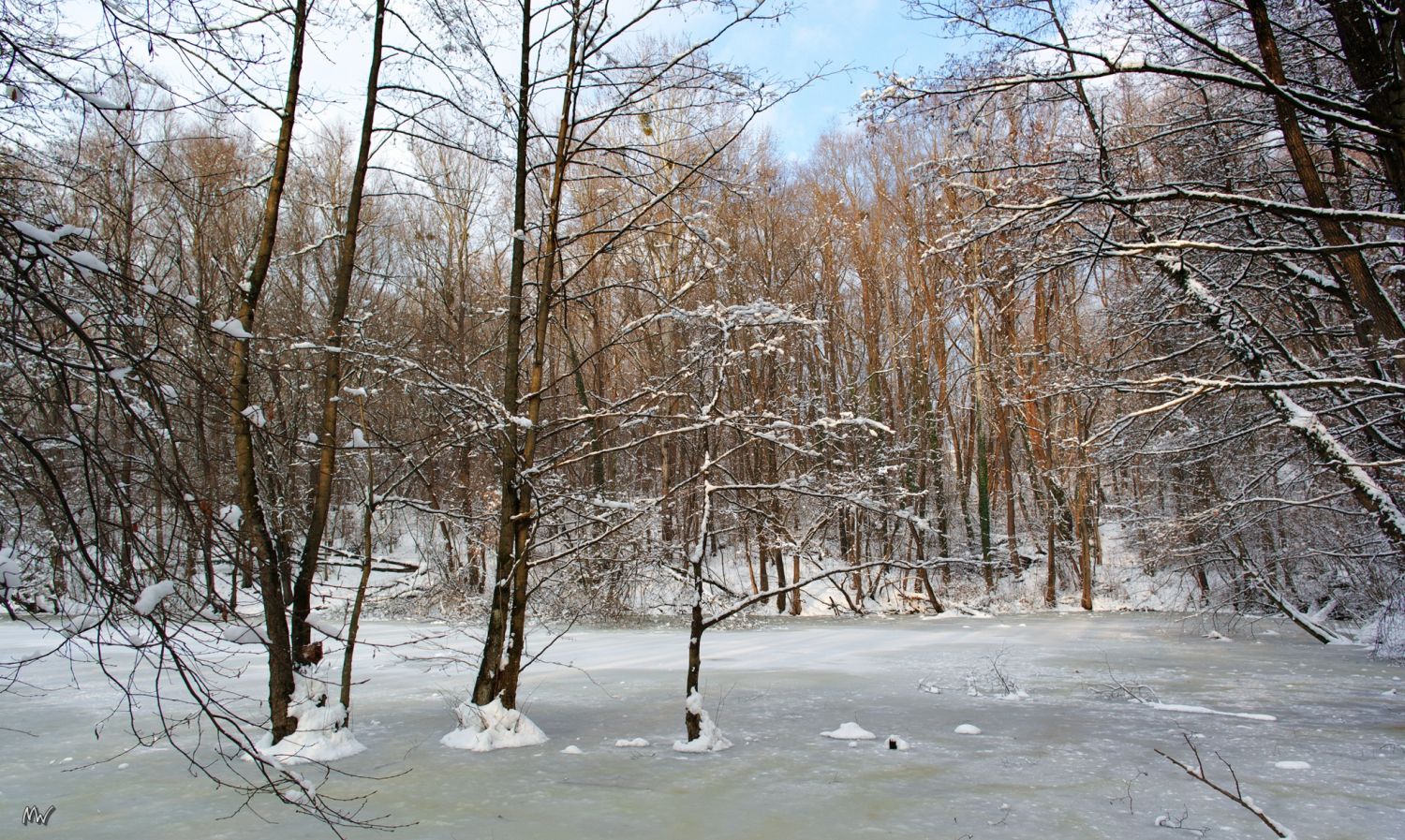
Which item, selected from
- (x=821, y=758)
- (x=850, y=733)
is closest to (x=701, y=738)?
(x=821, y=758)

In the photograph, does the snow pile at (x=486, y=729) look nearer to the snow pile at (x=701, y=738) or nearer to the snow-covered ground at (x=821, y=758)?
the snow-covered ground at (x=821, y=758)

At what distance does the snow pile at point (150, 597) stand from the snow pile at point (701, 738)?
15.0 feet

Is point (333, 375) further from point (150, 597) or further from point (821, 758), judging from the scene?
point (821, 758)

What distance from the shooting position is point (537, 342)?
6.49m

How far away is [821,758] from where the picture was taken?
623cm

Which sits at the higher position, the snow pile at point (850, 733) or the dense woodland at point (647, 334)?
the dense woodland at point (647, 334)

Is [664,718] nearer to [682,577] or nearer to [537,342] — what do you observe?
[682,577]

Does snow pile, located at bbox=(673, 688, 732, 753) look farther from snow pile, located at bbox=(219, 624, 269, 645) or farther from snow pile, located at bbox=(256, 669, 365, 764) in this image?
snow pile, located at bbox=(219, 624, 269, 645)

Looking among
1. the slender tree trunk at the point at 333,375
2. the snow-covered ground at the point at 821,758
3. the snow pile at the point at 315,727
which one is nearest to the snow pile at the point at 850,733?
the snow-covered ground at the point at 821,758

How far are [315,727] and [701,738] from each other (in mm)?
2721

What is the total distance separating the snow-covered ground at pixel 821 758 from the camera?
15.7 feet

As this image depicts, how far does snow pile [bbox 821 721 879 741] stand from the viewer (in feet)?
22.4

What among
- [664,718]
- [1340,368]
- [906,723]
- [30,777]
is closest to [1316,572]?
[1340,368]

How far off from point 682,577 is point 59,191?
4468mm
